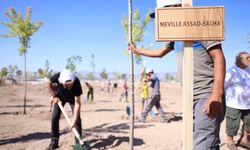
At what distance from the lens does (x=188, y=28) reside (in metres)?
2.27

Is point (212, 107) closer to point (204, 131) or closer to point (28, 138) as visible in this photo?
point (204, 131)

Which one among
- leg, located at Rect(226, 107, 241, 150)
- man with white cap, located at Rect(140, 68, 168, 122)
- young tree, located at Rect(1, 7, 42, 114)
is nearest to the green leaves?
young tree, located at Rect(1, 7, 42, 114)

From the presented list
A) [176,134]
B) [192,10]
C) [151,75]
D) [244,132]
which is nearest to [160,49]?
[192,10]

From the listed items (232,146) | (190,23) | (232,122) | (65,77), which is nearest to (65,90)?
(65,77)

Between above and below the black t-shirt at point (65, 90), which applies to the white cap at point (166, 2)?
above

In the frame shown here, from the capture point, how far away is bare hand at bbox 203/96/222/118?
2.31 meters

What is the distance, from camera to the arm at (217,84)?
90.9 inches

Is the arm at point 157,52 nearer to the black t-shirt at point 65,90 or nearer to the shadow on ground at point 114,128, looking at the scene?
the black t-shirt at point 65,90

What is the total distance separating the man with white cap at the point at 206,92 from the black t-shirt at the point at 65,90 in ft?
10.1

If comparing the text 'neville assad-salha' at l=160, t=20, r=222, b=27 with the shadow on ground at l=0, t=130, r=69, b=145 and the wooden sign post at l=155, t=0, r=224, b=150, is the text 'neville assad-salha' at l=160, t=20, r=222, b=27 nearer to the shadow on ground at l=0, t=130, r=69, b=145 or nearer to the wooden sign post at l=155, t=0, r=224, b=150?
the wooden sign post at l=155, t=0, r=224, b=150

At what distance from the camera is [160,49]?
2.99 metres

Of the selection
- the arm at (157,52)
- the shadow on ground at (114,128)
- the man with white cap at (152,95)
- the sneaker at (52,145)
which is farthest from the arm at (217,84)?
the man with white cap at (152,95)

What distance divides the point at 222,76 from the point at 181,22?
0.50 metres

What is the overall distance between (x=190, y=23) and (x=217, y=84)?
49 centimetres
